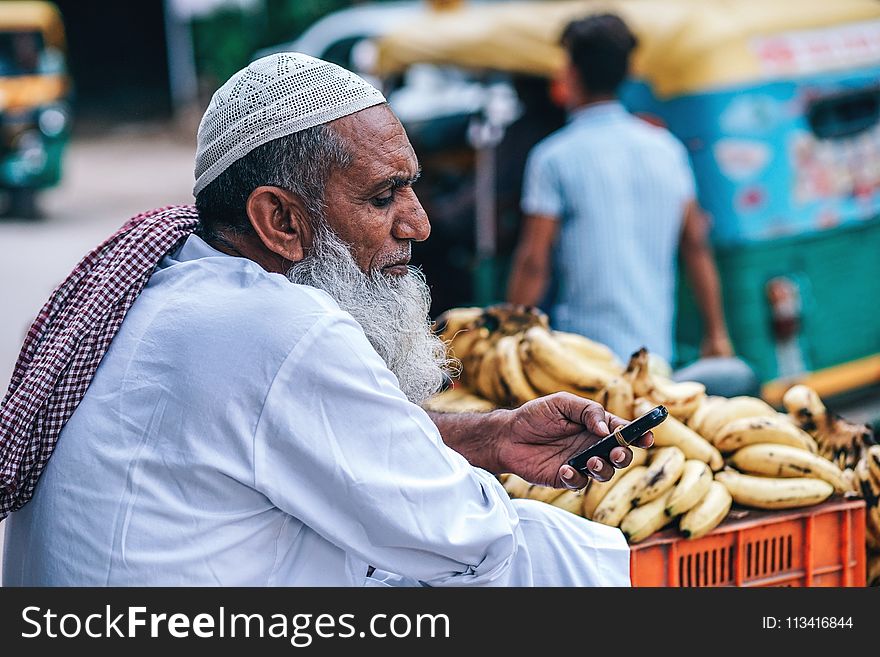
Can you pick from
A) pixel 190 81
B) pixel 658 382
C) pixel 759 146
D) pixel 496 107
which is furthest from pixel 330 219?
pixel 190 81

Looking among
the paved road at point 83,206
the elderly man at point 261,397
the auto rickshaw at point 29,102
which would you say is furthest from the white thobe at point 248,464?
the auto rickshaw at point 29,102

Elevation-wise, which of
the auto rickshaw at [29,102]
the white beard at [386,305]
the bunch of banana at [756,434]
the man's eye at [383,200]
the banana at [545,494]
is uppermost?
the auto rickshaw at [29,102]

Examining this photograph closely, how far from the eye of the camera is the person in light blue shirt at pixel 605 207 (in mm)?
4340

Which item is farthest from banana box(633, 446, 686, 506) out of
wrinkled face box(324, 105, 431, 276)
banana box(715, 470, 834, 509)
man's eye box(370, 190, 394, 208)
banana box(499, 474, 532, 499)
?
man's eye box(370, 190, 394, 208)

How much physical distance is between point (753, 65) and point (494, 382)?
8.84 feet

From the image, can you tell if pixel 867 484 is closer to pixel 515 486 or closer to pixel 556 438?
pixel 515 486

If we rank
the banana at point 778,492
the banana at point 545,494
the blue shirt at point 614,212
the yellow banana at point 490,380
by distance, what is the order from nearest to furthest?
1. the banana at point 778,492
2. the banana at point 545,494
3. the yellow banana at point 490,380
4. the blue shirt at point 614,212

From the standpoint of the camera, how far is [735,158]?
5051 millimetres

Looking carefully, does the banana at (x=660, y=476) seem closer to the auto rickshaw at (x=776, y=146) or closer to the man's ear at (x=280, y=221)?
the man's ear at (x=280, y=221)

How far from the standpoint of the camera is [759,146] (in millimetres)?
5082

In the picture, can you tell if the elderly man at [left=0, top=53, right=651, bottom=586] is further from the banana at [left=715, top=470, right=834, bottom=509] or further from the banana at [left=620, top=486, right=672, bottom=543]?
the banana at [left=715, top=470, right=834, bottom=509]

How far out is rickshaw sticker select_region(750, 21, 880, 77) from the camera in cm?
513

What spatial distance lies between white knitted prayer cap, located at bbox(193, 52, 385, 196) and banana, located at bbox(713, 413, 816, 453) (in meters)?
1.23
